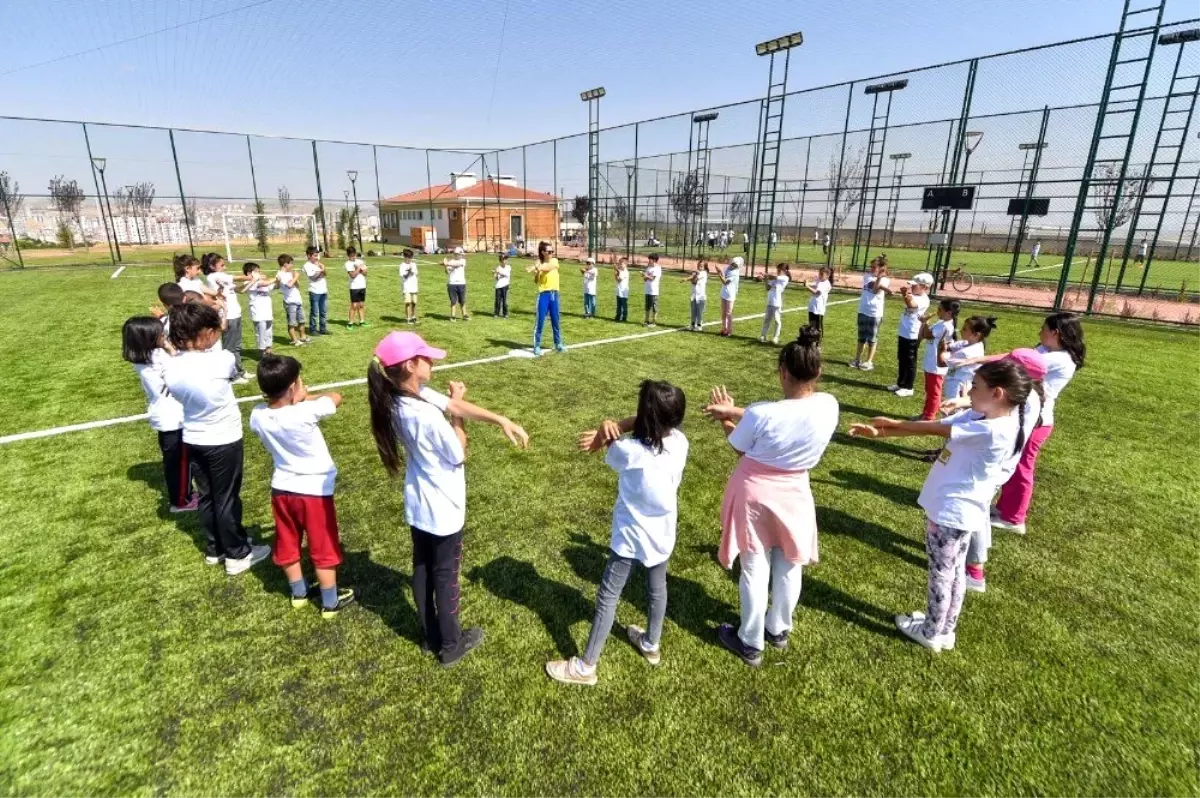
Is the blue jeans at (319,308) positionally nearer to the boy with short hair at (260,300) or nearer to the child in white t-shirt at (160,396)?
the boy with short hair at (260,300)

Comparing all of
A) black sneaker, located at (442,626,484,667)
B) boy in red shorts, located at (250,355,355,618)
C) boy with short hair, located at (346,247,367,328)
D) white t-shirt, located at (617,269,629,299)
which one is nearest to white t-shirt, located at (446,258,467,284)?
boy with short hair, located at (346,247,367,328)

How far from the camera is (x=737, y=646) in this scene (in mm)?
3326

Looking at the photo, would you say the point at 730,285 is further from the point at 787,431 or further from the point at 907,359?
the point at 787,431

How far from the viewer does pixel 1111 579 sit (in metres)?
4.16

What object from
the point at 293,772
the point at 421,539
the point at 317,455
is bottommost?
the point at 293,772

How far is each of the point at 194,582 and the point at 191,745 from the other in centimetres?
155

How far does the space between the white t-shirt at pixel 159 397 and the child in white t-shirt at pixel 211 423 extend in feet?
2.86

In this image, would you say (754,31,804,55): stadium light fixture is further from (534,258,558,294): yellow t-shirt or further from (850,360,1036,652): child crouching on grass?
(850,360,1036,652): child crouching on grass

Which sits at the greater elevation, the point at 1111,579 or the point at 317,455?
the point at 317,455

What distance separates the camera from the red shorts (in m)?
3.30

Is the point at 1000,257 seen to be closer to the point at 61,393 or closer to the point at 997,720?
the point at 997,720

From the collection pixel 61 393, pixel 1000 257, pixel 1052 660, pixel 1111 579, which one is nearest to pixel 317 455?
pixel 1052 660

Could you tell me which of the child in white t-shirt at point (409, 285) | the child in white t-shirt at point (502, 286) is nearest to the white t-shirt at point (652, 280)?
the child in white t-shirt at point (502, 286)

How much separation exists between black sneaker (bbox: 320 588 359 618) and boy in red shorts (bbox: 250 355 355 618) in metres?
0.03
